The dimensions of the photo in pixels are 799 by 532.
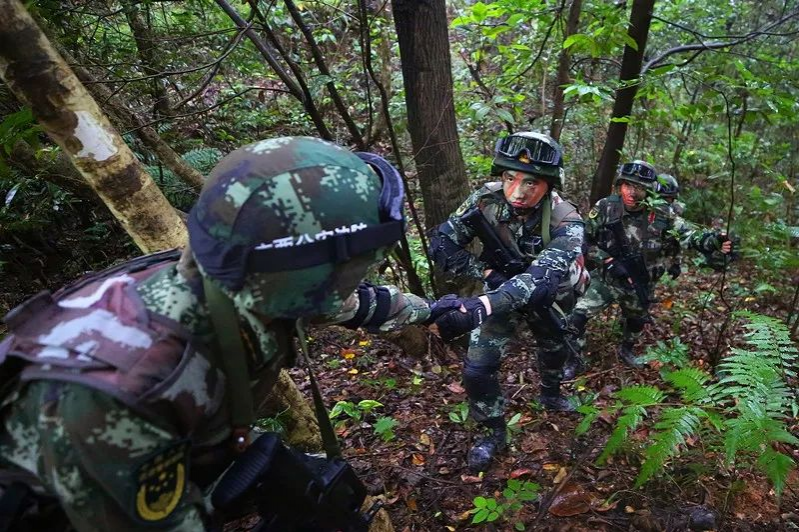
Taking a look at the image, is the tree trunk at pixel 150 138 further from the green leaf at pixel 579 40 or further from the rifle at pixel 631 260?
the rifle at pixel 631 260

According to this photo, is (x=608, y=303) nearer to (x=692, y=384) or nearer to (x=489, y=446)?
(x=489, y=446)

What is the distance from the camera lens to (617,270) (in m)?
5.44

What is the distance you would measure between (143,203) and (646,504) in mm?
3228

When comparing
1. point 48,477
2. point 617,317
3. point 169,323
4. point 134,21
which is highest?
point 134,21

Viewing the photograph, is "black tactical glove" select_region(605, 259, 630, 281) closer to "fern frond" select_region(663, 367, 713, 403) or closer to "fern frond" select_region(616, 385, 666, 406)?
"fern frond" select_region(663, 367, 713, 403)

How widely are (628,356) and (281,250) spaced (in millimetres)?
4764

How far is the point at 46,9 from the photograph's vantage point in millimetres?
3078

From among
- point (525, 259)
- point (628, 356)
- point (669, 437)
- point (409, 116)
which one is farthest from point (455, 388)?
point (409, 116)

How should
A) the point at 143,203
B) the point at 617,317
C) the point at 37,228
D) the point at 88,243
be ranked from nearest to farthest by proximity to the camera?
the point at 143,203 < the point at 37,228 < the point at 88,243 < the point at 617,317

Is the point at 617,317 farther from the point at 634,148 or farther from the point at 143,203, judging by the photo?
the point at 143,203

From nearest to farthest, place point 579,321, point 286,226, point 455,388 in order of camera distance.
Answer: point 286,226 < point 455,388 < point 579,321

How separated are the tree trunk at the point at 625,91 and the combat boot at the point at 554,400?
Answer: 264 centimetres

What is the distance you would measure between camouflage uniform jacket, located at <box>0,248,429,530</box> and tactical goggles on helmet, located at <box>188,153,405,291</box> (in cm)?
16

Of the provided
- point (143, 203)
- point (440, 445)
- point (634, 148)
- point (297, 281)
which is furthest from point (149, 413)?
point (634, 148)
